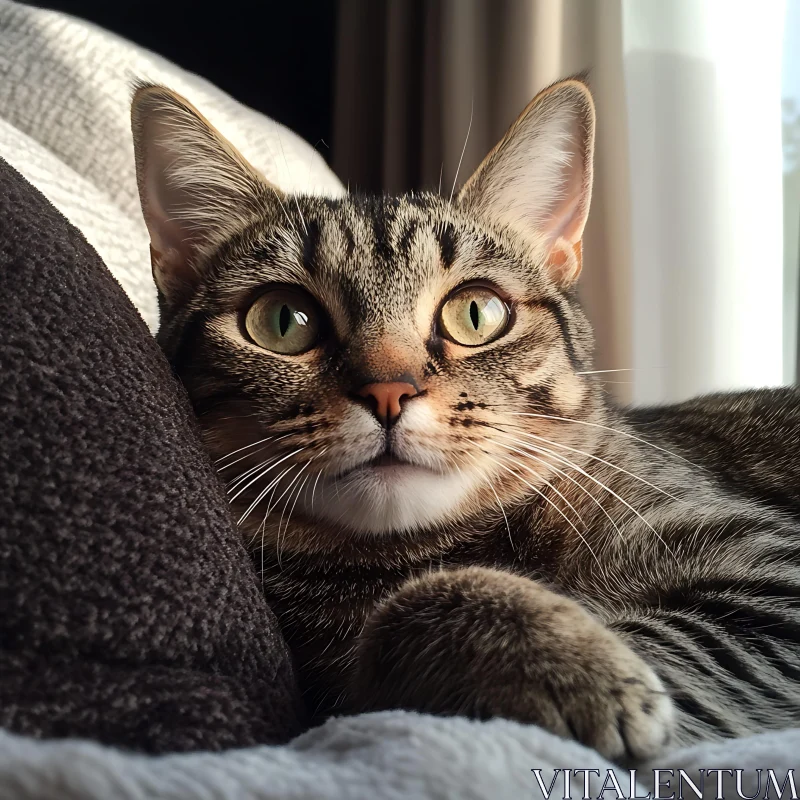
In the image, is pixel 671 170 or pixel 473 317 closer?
pixel 473 317

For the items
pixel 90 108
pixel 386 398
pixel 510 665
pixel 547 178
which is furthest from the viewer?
pixel 90 108

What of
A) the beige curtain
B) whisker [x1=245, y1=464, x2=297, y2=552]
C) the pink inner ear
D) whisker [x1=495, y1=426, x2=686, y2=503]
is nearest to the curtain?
the beige curtain

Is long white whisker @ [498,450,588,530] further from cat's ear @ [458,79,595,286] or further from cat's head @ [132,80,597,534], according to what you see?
cat's ear @ [458,79,595,286]

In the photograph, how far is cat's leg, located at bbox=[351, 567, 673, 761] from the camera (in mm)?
463

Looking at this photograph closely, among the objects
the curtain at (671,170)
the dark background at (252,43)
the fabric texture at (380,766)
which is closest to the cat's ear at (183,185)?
the fabric texture at (380,766)

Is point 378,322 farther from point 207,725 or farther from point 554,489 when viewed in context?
A: point 207,725

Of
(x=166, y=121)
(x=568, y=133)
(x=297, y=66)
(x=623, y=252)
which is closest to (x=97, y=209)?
(x=166, y=121)

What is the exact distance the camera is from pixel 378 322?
0.73 metres

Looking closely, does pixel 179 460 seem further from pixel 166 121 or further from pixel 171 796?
pixel 166 121

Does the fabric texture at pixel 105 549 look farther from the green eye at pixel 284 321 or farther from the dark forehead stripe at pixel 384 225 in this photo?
the dark forehead stripe at pixel 384 225

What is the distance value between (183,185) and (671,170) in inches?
49.5

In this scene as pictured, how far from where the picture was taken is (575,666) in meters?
0.49

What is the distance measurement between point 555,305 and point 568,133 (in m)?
0.26

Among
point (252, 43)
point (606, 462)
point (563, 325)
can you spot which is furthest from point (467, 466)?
point (252, 43)
